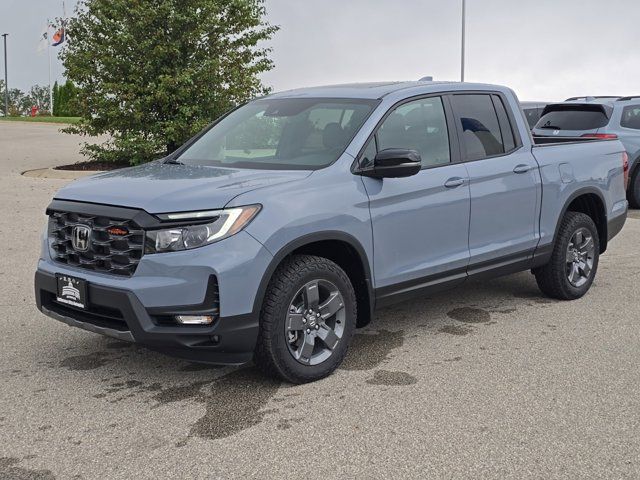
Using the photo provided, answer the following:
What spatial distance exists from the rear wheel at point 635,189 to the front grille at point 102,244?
10.6m

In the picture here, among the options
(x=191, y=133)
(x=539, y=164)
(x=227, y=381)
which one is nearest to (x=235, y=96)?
(x=191, y=133)

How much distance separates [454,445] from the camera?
3855 millimetres

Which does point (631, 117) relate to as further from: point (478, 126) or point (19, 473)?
point (19, 473)

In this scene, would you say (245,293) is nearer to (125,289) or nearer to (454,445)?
(125,289)

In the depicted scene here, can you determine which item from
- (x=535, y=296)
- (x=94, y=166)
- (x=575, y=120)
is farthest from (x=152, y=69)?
(x=535, y=296)

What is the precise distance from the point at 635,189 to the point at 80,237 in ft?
35.1

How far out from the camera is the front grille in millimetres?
4387

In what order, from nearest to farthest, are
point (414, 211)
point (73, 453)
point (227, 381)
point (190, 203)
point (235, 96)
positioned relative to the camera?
point (73, 453) → point (190, 203) → point (227, 381) → point (414, 211) → point (235, 96)

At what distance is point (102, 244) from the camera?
4504mm

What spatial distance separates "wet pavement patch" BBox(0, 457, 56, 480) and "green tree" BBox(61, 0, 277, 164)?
564 inches

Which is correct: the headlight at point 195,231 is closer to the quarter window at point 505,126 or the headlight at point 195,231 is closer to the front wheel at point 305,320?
the front wheel at point 305,320

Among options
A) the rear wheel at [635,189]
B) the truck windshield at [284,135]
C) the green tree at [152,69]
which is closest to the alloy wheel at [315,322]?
the truck windshield at [284,135]

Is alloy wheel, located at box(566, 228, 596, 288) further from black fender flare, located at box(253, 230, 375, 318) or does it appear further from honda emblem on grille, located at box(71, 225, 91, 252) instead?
honda emblem on grille, located at box(71, 225, 91, 252)

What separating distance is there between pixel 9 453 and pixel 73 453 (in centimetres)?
30
